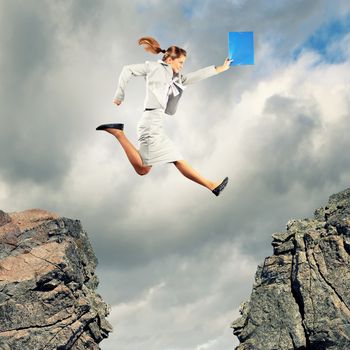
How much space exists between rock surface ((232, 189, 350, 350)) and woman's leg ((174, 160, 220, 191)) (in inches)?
3051

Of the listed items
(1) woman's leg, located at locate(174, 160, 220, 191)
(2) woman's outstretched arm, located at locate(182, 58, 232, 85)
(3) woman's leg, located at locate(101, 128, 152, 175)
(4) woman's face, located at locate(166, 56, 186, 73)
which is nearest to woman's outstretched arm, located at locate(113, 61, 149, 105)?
(4) woman's face, located at locate(166, 56, 186, 73)

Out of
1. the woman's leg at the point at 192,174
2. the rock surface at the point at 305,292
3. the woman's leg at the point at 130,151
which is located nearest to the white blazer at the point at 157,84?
the woman's leg at the point at 130,151

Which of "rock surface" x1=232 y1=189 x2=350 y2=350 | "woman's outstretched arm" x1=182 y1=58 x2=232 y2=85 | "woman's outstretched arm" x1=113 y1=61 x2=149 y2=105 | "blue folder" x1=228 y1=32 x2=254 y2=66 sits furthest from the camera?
"rock surface" x1=232 y1=189 x2=350 y2=350

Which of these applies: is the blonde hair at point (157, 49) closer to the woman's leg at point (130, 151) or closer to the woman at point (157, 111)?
the woman at point (157, 111)

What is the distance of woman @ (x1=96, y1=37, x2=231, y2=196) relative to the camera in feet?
28.4

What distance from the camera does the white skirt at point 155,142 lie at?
8.63 metres

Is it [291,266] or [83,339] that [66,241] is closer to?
[83,339]

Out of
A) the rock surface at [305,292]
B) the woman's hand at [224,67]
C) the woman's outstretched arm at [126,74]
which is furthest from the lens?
the rock surface at [305,292]

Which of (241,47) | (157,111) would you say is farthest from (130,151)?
(241,47)

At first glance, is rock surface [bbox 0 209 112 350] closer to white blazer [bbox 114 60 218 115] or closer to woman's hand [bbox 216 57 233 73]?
white blazer [bbox 114 60 218 115]

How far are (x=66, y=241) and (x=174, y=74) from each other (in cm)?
7760

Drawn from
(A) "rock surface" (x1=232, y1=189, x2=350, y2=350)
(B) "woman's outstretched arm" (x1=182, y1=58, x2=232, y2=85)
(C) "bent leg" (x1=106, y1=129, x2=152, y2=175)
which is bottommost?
(C) "bent leg" (x1=106, y1=129, x2=152, y2=175)

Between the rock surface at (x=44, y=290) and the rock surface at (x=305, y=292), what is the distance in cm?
2545

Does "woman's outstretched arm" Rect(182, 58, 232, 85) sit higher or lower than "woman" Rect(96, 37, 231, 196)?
higher
